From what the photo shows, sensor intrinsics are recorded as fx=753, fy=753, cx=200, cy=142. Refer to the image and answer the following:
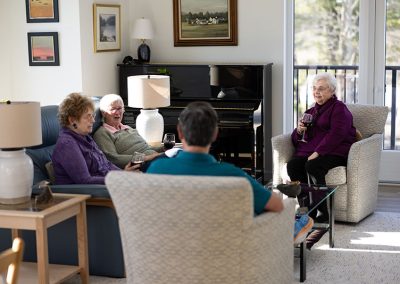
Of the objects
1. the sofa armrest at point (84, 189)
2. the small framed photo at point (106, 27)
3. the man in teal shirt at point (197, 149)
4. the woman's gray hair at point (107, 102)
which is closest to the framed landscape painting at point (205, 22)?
the small framed photo at point (106, 27)

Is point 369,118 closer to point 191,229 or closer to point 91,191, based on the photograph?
point 91,191

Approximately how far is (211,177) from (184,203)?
16 centimetres

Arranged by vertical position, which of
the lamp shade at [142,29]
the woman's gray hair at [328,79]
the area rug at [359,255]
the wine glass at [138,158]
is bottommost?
the area rug at [359,255]

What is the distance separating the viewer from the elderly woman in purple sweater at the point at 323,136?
5789 mm

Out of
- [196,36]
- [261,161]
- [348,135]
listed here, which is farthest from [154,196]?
[196,36]

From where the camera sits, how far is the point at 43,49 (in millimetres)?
7176

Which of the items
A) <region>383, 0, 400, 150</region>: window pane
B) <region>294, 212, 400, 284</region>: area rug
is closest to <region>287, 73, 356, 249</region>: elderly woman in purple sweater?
<region>294, 212, 400, 284</region>: area rug

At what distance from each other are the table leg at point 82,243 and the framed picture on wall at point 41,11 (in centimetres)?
316

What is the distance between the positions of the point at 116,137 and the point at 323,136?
64.1 inches

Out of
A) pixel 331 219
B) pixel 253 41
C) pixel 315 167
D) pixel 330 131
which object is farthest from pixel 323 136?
pixel 253 41

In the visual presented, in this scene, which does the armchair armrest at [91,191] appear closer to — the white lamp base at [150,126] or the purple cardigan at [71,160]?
the purple cardigan at [71,160]

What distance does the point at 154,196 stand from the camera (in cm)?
313

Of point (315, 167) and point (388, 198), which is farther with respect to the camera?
point (388, 198)

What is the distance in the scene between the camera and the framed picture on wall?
704cm
